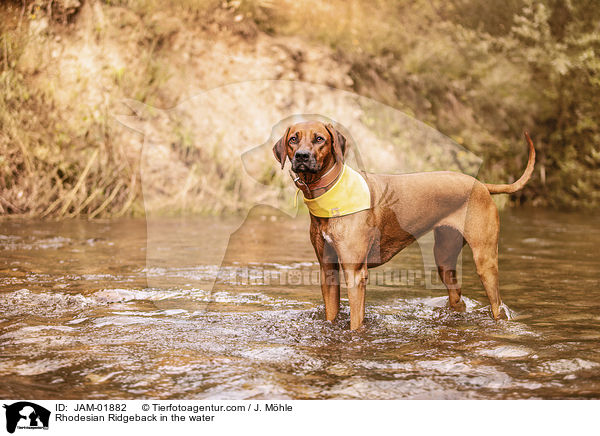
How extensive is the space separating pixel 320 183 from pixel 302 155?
283 mm

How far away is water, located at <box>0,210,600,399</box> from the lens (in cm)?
271

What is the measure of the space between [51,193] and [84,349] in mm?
7862

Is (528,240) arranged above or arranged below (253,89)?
below

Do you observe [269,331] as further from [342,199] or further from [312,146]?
[312,146]

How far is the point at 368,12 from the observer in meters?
16.9

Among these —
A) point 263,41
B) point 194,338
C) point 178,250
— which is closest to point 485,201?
point 194,338

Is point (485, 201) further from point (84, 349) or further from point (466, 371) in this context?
point (84, 349)

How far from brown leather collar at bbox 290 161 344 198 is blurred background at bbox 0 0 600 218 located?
20.3 feet

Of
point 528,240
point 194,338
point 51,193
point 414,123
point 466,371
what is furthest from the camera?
point 414,123

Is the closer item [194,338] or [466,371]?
[466,371]

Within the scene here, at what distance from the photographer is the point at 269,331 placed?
372 centimetres
